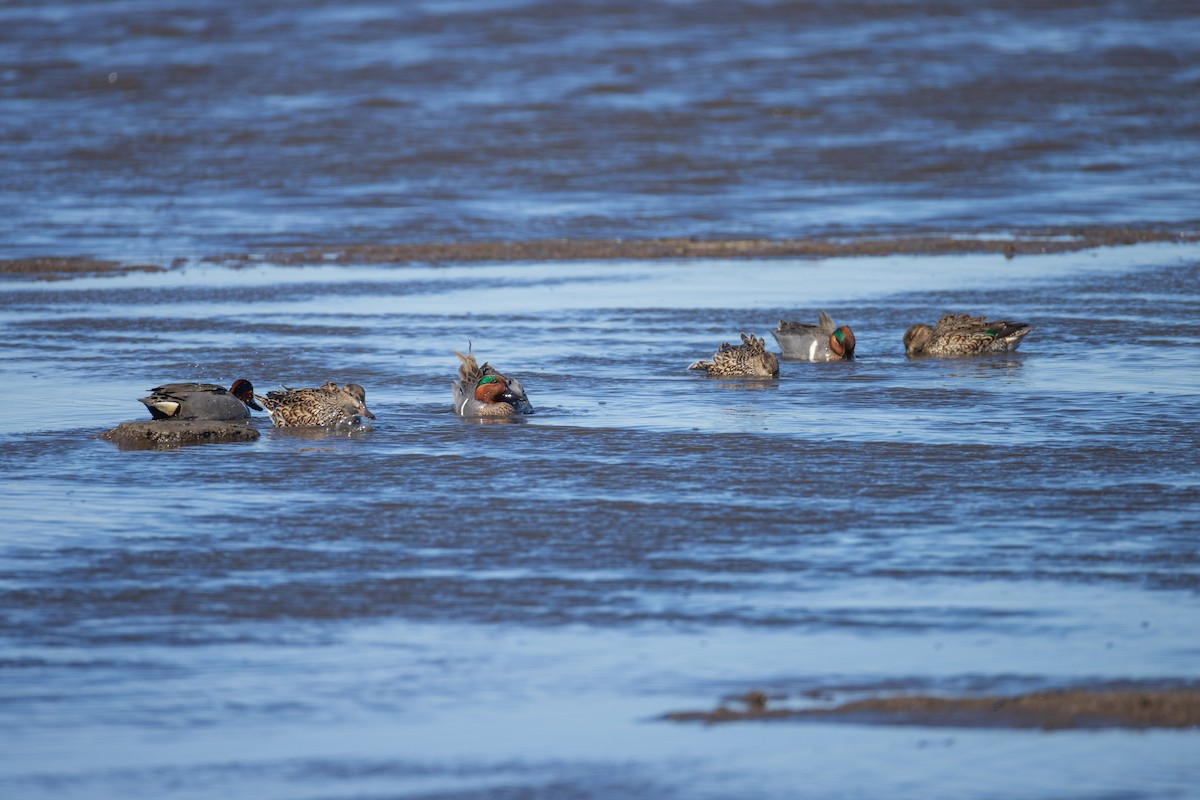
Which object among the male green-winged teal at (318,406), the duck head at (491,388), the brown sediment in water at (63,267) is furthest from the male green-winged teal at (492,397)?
the brown sediment in water at (63,267)

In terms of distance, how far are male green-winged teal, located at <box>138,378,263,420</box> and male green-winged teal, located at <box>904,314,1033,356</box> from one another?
5453 millimetres

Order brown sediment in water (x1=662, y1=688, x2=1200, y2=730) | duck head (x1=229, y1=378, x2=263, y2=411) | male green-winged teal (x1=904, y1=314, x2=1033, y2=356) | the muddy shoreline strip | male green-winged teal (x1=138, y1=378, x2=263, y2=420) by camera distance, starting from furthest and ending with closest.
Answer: the muddy shoreline strip, male green-winged teal (x1=904, y1=314, x2=1033, y2=356), duck head (x1=229, y1=378, x2=263, y2=411), male green-winged teal (x1=138, y1=378, x2=263, y2=420), brown sediment in water (x1=662, y1=688, x2=1200, y2=730)

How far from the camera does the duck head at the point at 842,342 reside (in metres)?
13.0

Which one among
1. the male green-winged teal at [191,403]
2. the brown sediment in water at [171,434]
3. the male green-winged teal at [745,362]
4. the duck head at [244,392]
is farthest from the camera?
the male green-winged teal at [745,362]

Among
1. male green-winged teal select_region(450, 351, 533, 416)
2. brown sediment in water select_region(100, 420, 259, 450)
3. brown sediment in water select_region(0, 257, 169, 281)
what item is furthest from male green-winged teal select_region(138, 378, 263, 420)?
brown sediment in water select_region(0, 257, 169, 281)

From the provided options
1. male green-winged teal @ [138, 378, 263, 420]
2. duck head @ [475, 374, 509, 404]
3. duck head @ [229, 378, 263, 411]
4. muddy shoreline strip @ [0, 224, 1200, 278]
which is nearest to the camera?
male green-winged teal @ [138, 378, 263, 420]

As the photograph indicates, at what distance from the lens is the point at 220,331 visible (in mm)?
14938

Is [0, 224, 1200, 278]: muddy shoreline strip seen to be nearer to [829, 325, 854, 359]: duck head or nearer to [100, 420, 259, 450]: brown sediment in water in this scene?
[829, 325, 854, 359]: duck head

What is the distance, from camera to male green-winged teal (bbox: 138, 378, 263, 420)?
10.6 meters

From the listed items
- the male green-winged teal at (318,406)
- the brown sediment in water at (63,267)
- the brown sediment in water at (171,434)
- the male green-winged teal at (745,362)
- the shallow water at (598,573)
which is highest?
the brown sediment in water at (63,267)

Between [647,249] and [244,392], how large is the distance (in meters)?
9.87

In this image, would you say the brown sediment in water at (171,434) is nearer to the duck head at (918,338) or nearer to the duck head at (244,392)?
the duck head at (244,392)

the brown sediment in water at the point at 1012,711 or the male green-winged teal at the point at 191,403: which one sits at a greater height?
the male green-winged teal at the point at 191,403

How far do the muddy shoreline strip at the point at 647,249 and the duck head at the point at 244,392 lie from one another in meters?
8.49
